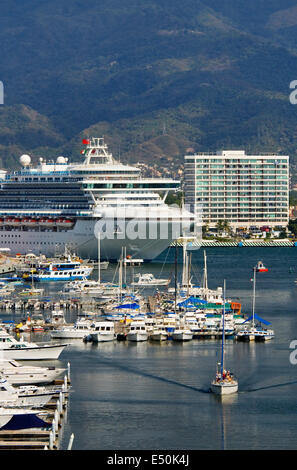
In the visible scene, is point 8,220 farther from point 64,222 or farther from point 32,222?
point 64,222

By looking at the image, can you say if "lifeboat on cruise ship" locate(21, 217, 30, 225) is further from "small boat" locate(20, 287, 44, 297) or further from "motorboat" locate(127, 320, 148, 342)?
"motorboat" locate(127, 320, 148, 342)

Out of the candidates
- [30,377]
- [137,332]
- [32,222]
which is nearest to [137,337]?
[137,332]

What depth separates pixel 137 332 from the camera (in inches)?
1447

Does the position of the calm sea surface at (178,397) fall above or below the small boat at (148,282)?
below

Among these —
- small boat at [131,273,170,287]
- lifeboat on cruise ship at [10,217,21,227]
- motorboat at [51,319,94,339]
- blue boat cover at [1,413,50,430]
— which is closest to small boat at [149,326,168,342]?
motorboat at [51,319,94,339]

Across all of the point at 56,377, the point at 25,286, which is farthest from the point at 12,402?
the point at 25,286

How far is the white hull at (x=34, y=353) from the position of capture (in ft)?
104

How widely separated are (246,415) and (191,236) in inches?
2928

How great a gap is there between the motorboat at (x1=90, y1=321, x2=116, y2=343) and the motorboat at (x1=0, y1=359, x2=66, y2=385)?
733cm

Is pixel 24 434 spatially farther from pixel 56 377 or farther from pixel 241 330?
pixel 241 330

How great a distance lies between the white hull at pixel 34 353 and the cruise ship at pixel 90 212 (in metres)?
32.2

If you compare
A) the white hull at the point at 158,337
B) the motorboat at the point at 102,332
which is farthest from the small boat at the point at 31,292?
the white hull at the point at 158,337

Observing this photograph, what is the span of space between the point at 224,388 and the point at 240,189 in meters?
85.5

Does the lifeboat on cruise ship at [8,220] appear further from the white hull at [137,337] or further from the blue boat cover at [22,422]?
the blue boat cover at [22,422]
